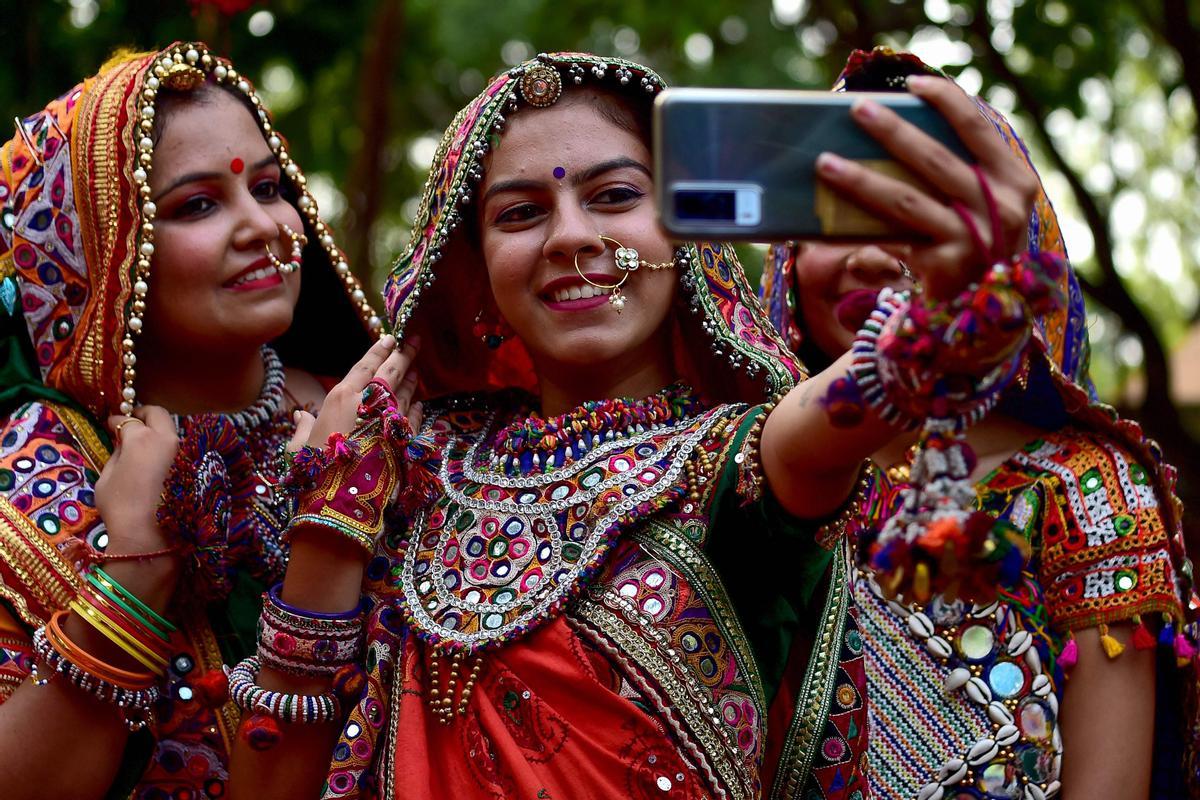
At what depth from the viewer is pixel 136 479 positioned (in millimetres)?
2955

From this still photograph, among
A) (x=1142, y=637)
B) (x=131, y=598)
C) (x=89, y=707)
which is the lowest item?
(x=89, y=707)

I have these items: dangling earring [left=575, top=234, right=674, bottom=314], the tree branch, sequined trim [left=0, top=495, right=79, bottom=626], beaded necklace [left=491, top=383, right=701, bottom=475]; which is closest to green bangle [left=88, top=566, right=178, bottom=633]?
sequined trim [left=0, top=495, right=79, bottom=626]

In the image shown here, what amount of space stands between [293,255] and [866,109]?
1764 millimetres

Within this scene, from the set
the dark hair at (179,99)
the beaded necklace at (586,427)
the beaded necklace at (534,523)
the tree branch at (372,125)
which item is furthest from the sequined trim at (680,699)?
→ the tree branch at (372,125)

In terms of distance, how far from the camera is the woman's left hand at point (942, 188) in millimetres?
1820

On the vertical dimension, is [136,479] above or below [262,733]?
above

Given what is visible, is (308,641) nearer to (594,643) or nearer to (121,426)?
(594,643)

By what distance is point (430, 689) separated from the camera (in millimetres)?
2510

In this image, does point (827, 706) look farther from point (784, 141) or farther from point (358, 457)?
point (784, 141)

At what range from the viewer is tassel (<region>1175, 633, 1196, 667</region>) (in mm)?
2898

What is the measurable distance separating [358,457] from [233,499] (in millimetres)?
561

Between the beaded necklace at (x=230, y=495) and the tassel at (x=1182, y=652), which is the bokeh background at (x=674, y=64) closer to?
the beaded necklace at (x=230, y=495)

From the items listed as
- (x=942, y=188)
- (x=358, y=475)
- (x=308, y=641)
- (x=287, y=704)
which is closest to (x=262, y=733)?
(x=287, y=704)

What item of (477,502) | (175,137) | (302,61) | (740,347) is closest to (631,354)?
(740,347)
